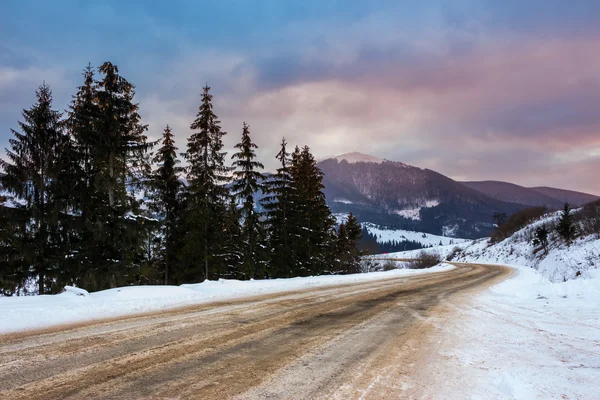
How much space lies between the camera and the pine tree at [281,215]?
26.3 meters

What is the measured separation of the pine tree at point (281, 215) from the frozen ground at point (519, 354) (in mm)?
18923

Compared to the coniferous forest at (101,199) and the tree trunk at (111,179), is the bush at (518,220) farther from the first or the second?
the tree trunk at (111,179)

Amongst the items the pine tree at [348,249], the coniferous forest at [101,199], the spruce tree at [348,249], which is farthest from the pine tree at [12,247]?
the pine tree at [348,249]

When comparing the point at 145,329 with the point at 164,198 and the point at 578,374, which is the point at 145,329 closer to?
Answer: the point at 578,374

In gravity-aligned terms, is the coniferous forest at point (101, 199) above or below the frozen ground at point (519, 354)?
above

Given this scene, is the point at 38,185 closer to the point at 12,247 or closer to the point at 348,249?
the point at 12,247

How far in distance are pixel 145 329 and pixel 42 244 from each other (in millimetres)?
15469

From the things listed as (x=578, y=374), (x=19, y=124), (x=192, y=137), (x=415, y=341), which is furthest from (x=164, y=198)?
(x=578, y=374)

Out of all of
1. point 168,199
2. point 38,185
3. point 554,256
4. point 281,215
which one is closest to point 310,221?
point 281,215

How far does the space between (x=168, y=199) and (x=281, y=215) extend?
8772 mm

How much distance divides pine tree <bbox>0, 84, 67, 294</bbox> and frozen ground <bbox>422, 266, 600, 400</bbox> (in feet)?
59.8

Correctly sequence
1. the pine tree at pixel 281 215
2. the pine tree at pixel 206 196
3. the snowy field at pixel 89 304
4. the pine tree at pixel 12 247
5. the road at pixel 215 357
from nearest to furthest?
the road at pixel 215 357 < the snowy field at pixel 89 304 < the pine tree at pixel 12 247 < the pine tree at pixel 206 196 < the pine tree at pixel 281 215

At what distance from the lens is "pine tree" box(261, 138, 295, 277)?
26.3m

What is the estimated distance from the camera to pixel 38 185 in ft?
54.1
